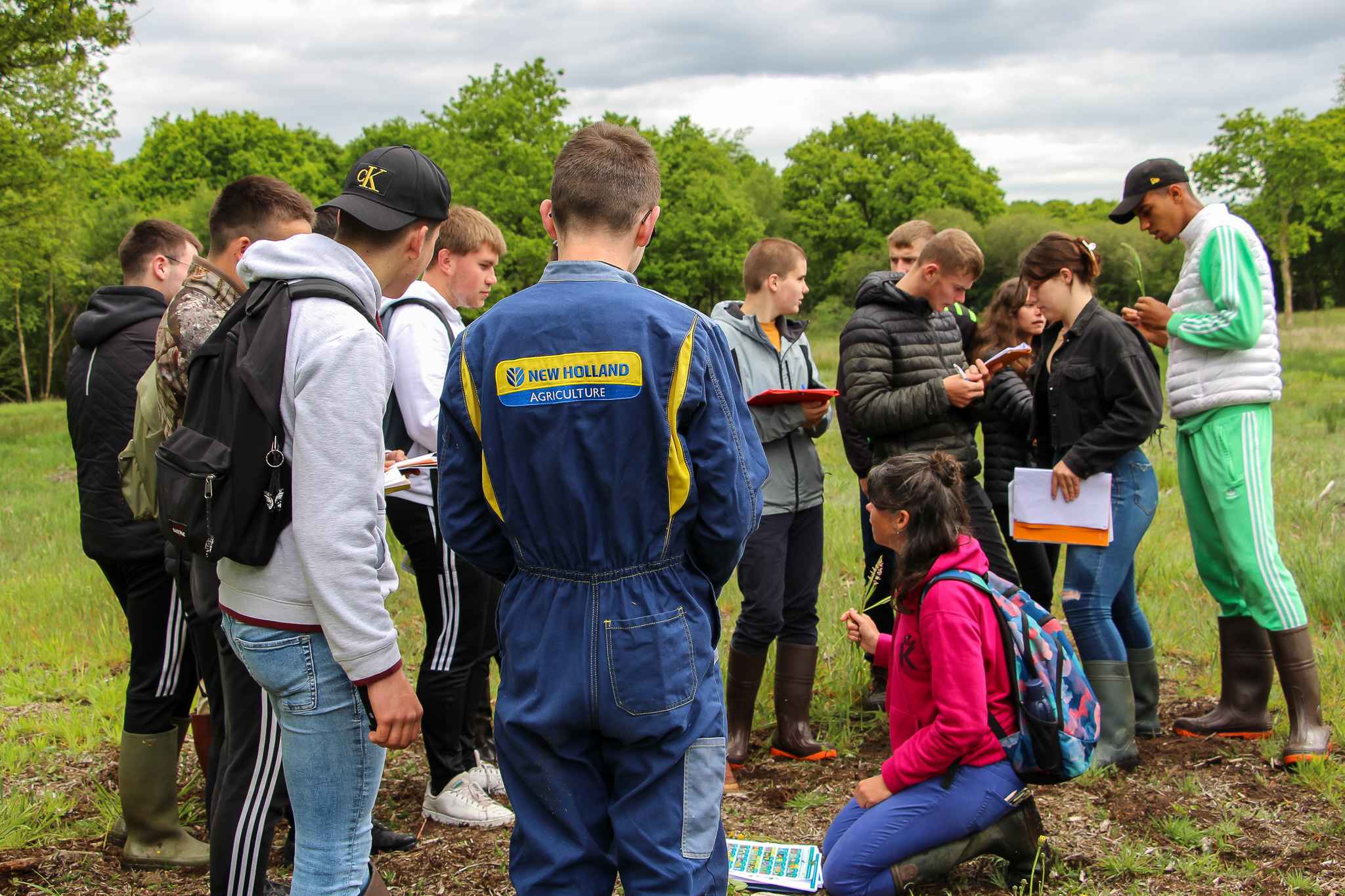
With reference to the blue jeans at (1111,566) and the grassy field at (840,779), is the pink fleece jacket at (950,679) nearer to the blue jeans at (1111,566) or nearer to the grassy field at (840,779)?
the grassy field at (840,779)

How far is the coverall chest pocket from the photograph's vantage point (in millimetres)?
1868

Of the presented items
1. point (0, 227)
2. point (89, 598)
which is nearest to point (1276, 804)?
point (89, 598)

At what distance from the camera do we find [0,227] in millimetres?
18391

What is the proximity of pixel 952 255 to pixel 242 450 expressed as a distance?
3.30 m

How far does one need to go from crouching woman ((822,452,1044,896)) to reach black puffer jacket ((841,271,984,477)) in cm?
129

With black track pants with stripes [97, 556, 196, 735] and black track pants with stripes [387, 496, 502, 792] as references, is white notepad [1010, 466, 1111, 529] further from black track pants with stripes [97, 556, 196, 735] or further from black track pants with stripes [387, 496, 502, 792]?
black track pants with stripes [97, 556, 196, 735]

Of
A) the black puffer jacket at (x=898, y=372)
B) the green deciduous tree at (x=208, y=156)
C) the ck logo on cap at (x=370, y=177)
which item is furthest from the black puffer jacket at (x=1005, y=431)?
the green deciduous tree at (x=208, y=156)

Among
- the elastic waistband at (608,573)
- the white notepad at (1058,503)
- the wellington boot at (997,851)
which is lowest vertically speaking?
the wellington boot at (997,851)

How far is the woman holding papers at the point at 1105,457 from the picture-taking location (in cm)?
391

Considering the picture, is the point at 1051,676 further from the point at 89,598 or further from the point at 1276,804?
the point at 89,598

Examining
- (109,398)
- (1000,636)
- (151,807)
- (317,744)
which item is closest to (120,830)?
(151,807)

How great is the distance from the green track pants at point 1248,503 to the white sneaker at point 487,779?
3.26m

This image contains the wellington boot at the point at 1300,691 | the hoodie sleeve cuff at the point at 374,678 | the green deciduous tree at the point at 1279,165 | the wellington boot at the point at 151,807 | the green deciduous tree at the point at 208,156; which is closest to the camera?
the hoodie sleeve cuff at the point at 374,678

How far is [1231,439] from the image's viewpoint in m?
3.97
